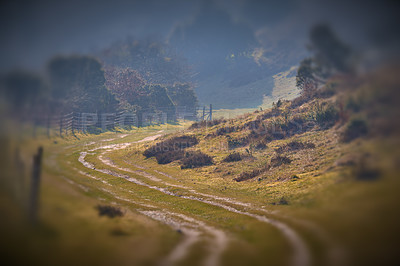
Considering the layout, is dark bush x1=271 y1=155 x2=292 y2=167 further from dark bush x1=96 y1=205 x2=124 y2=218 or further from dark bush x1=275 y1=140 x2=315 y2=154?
dark bush x1=96 y1=205 x2=124 y2=218

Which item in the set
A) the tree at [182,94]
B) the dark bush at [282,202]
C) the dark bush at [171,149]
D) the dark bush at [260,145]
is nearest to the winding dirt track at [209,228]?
the dark bush at [282,202]

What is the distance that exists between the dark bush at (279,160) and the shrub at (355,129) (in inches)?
793

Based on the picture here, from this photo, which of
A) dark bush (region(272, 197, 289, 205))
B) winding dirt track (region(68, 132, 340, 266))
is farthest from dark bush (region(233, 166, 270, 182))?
dark bush (region(272, 197, 289, 205))

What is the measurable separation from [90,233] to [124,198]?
60.4 ft

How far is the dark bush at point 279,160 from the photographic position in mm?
45125

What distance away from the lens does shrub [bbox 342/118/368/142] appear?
20172mm

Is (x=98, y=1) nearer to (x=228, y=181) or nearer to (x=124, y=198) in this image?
(x=124, y=198)

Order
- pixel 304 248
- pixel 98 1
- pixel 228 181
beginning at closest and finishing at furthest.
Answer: pixel 304 248 < pixel 98 1 < pixel 228 181

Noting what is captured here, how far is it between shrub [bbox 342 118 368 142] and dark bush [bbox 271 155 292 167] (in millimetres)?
20150

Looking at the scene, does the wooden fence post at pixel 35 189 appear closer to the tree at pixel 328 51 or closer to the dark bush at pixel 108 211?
the dark bush at pixel 108 211

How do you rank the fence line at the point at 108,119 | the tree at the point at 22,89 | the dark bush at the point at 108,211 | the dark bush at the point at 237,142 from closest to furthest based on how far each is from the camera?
the tree at the point at 22,89 < the dark bush at the point at 108,211 < the fence line at the point at 108,119 < the dark bush at the point at 237,142

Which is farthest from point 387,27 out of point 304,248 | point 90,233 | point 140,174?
point 140,174

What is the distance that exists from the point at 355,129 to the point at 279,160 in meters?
25.0

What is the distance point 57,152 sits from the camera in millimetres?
25406
